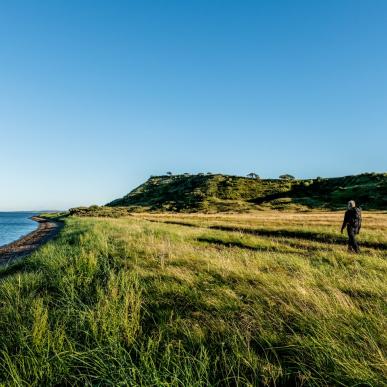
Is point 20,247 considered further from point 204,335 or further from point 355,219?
point 204,335

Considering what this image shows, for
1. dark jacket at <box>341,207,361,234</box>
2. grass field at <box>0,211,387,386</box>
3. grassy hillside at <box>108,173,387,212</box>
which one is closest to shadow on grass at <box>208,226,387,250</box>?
dark jacket at <box>341,207,361,234</box>

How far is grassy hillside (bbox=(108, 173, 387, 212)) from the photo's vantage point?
7756cm

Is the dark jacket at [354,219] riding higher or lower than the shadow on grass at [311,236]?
higher

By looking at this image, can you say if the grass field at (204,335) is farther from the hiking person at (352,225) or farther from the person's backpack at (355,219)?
the person's backpack at (355,219)

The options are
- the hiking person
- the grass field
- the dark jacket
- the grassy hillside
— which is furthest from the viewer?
the grassy hillside

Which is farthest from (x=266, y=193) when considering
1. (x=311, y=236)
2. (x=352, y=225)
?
(x=352, y=225)

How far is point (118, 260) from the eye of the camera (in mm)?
8797

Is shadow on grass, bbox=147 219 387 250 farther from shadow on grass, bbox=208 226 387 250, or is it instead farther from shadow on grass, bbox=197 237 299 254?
shadow on grass, bbox=197 237 299 254

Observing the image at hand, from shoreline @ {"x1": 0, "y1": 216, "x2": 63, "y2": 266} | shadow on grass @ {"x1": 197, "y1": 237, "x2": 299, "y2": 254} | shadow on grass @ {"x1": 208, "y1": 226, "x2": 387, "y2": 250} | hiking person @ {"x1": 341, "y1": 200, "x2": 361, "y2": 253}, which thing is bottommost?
shoreline @ {"x1": 0, "y1": 216, "x2": 63, "y2": 266}

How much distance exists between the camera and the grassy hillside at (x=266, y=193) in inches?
3054

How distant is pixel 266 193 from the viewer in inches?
4353

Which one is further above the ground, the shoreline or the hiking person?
the hiking person

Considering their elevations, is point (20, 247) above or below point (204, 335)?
below

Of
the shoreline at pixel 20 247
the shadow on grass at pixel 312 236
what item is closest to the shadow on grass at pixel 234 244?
the shadow on grass at pixel 312 236
